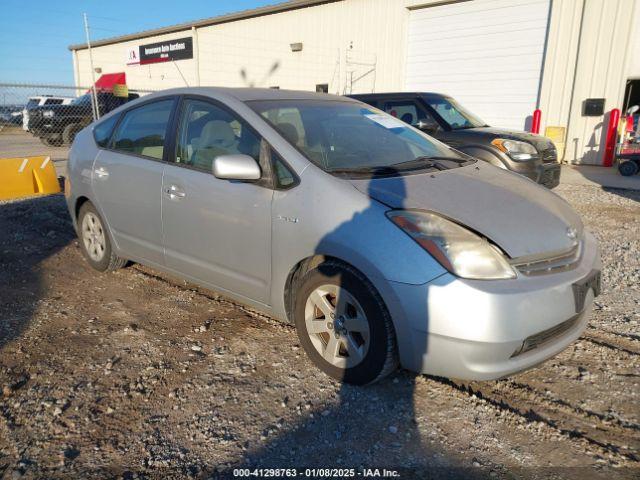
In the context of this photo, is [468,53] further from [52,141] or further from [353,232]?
[353,232]

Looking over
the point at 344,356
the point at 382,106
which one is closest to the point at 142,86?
the point at 382,106

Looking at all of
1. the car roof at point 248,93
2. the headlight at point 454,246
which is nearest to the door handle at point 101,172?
the car roof at point 248,93

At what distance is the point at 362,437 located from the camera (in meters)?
Result: 2.38

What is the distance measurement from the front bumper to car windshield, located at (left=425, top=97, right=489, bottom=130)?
5.64 meters

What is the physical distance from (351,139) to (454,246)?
127cm

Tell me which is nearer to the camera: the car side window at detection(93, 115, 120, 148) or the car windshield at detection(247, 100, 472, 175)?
the car windshield at detection(247, 100, 472, 175)

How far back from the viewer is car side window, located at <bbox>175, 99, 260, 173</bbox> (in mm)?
3187

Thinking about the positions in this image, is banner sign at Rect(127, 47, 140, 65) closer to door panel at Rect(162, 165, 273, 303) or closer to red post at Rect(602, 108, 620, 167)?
red post at Rect(602, 108, 620, 167)

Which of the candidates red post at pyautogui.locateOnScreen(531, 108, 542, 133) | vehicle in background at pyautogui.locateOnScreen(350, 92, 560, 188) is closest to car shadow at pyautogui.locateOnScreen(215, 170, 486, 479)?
vehicle in background at pyautogui.locateOnScreen(350, 92, 560, 188)

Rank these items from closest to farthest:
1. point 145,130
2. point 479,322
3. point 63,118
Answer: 1. point 479,322
2. point 145,130
3. point 63,118

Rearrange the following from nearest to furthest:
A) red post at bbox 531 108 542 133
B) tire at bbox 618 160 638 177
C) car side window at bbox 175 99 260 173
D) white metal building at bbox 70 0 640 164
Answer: car side window at bbox 175 99 260 173
tire at bbox 618 160 638 177
white metal building at bbox 70 0 640 164
red post at bbox 531 108 542 133

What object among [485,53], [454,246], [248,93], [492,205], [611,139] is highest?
[485,53]

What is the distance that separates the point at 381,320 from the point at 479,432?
0.72 m

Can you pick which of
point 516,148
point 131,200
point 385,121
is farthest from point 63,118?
point 385,121
